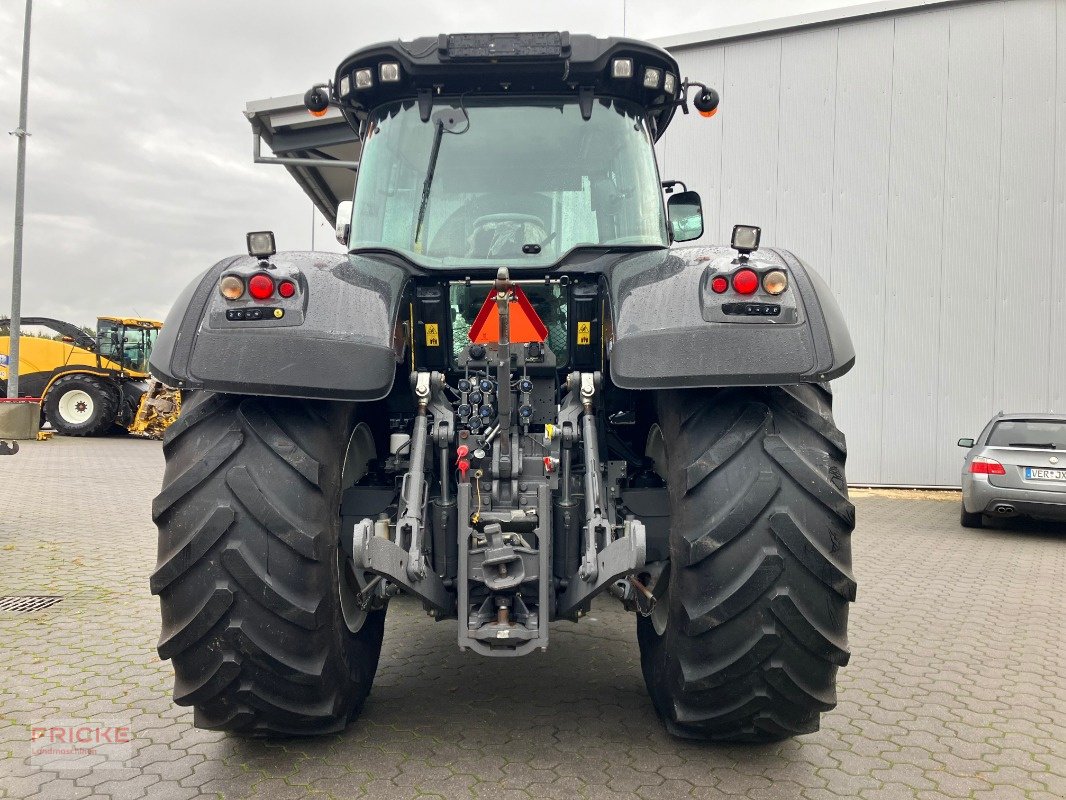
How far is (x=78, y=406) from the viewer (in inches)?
867

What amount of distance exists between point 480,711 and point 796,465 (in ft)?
6.07

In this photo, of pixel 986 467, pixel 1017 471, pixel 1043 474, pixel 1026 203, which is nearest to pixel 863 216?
pixel 1026 203

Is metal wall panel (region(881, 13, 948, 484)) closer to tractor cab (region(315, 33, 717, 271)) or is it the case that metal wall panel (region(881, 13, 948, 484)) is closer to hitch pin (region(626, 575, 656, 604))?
tractor cab (region(315, 33, 717, 271))

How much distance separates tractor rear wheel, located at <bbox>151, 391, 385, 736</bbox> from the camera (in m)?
2.92

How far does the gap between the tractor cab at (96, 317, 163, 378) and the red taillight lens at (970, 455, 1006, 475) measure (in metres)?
19.5

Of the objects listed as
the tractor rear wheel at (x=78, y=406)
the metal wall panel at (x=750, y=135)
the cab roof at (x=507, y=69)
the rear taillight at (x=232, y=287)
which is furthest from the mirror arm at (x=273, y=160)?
the tractor rear wheel at (x=78, y=406)

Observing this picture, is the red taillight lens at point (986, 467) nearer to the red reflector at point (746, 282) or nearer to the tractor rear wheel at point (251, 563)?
the red reflector at point (746, 282)

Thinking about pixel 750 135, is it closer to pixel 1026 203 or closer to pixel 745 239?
pixel 1026 203

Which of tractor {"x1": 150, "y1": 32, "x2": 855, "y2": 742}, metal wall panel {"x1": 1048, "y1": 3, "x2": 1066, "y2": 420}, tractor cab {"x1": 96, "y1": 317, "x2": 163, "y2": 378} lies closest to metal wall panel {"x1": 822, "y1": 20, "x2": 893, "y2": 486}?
metal wall panel {"x1": 1048, "y1": 3, "x2": 1066, "y2": 420}

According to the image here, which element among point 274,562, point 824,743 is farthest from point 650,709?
point 274,562

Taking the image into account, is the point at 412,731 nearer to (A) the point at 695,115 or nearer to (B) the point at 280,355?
(B) the point at 280,355

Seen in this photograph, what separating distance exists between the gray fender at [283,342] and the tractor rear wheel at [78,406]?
21.1 m

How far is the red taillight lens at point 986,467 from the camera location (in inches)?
421

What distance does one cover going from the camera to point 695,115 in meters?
14.5
